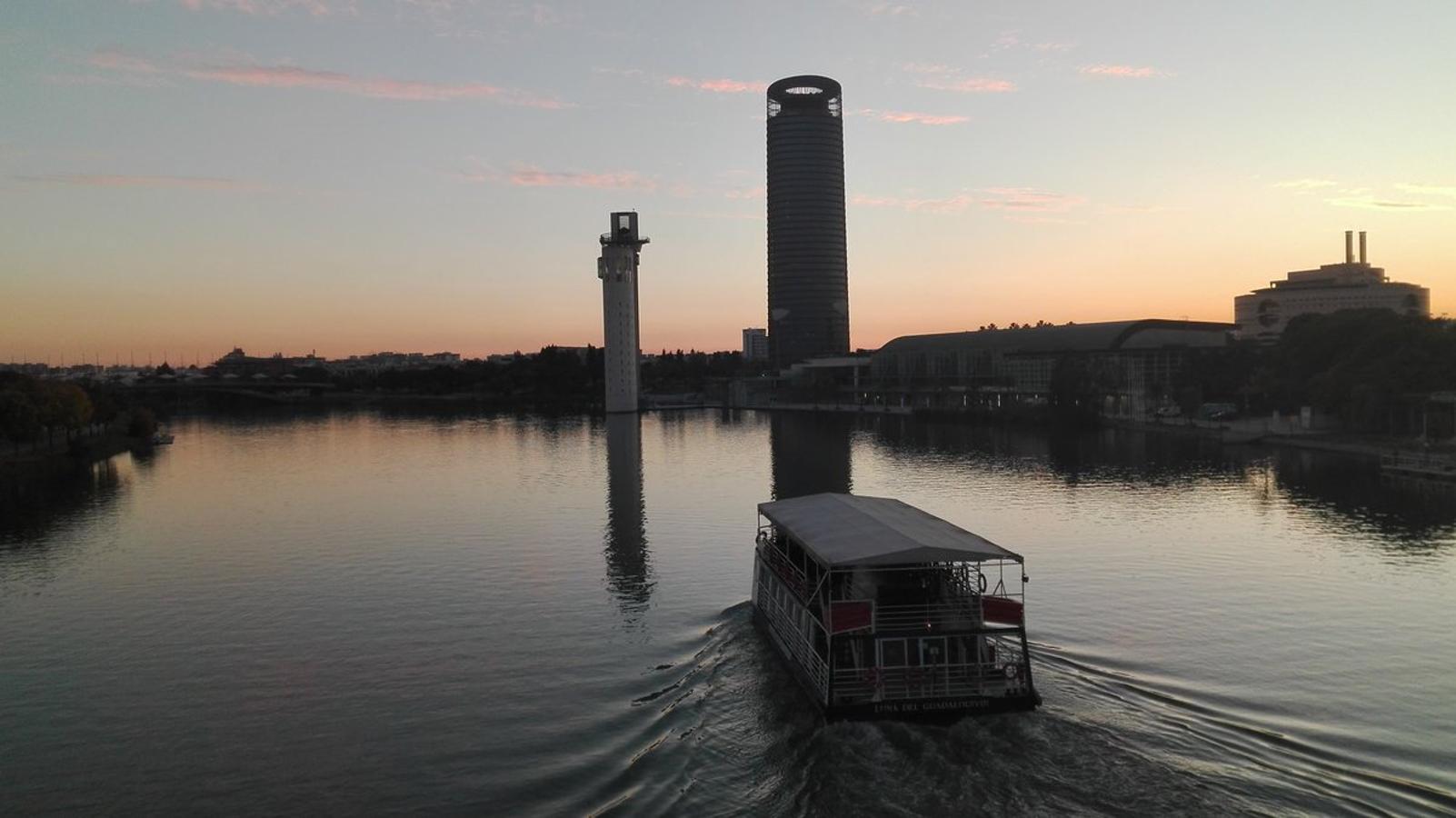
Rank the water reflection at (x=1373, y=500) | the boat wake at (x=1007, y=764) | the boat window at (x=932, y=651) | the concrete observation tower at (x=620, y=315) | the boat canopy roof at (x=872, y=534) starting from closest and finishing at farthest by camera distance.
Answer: the boat wake at (x=1007, y=764) < the boat window at (x=932, y=651) < the boat canopy roof at (x=872, y=534) < the water reflection at (x=1373, y=500) < the concrete observation tower at (x=620, y=315)

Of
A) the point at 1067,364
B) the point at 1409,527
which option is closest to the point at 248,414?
the point at 1067,364

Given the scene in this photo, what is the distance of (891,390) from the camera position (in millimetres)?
152625

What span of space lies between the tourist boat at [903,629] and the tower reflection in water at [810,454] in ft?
104

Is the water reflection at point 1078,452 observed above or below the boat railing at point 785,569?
below

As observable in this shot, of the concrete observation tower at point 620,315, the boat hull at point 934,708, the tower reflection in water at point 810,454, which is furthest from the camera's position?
the concrete observation tower at point 620,315

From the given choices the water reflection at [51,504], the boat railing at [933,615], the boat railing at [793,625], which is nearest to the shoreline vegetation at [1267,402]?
the water reflection at [51,504]

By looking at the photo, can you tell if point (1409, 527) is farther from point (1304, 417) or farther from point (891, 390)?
point (891, 390)

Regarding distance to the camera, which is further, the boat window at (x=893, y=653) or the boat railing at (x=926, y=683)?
the boat window at (x=893, y=653)

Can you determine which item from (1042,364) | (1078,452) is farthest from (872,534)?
(1042,364)

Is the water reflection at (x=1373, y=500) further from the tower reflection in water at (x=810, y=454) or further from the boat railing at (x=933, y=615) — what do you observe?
the boat railing at (x=933, y=615)

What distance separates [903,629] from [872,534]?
98.8 inches

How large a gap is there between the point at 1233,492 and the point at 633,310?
112448 mm

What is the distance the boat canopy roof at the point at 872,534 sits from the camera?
60.4ft

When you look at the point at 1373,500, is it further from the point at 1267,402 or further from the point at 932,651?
the point at 1267,402
